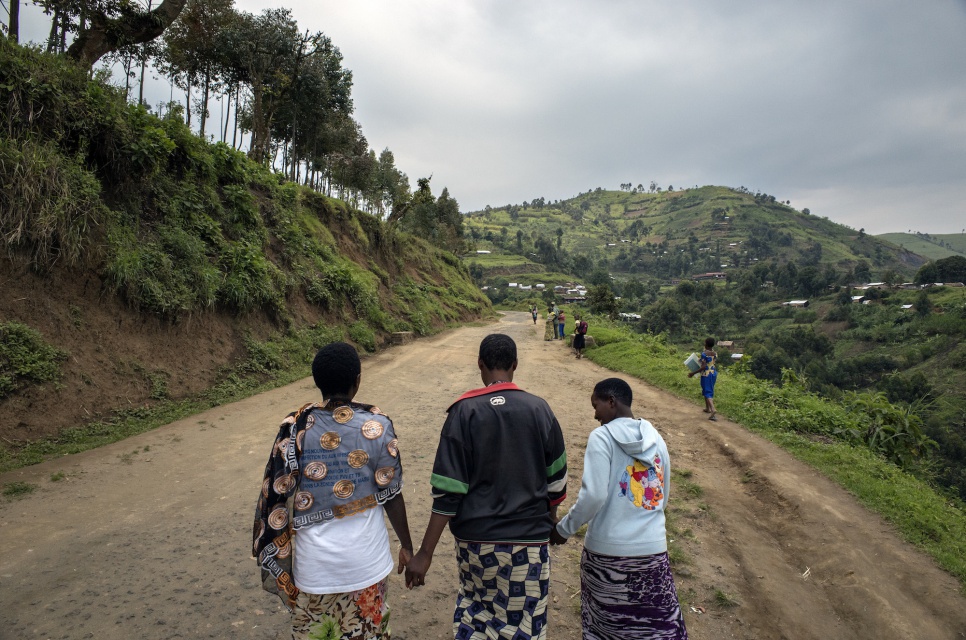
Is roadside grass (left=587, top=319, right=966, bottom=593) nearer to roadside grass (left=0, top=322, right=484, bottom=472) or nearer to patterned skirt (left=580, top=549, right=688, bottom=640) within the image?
patterned skirt (left=580, top=549, right=688, bottom=640)

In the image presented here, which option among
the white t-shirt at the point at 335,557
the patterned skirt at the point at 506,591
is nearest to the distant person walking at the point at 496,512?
the patterned skirt at the point at 506,591

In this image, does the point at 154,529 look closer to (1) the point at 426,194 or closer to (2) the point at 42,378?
(2) the point at 42,378

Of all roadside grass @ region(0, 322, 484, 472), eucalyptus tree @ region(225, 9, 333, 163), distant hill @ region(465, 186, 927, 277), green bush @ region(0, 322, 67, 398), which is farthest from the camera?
distant hill @ region(465, 186, 927, 277)

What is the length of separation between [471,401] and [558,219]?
195 m

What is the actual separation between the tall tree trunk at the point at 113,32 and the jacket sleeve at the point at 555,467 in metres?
13.6

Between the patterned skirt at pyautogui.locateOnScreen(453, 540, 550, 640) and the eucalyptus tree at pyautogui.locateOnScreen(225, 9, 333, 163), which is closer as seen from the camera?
the patterned skirt at pyautogui.locateOnScreen(453, 540, 550, 640)

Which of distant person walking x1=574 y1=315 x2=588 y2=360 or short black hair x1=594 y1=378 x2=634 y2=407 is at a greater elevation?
short black hair x1=594 y1=378 x2=634 y2=407

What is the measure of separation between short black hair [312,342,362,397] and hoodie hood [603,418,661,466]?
54.0 inches

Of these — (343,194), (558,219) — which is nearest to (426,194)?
(343,194)

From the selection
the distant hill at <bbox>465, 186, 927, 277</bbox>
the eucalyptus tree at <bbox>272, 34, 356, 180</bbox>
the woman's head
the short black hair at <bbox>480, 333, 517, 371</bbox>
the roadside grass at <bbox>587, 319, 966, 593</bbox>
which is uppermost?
the distant hill at <bbox>465, 186, 927, 277</bbox>

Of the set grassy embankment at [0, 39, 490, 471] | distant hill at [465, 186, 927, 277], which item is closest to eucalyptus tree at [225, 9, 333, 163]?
grassy embankment at [0, 39, 490, 471]

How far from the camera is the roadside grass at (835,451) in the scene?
4.72m

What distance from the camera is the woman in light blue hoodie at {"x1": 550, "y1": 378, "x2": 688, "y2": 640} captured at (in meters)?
2.47

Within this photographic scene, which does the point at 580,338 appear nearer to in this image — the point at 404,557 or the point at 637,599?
the point at 637,599
